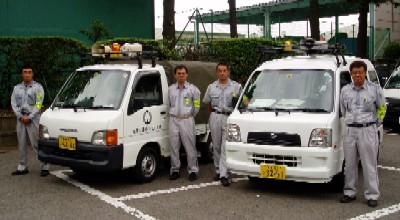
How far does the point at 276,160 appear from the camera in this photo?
6402mm

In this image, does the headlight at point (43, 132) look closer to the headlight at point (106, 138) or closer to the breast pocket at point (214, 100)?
the headlight at point (106, 138)

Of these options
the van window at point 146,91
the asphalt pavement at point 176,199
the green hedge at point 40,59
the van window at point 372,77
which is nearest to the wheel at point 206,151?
the asphalt pavement at point 176,199

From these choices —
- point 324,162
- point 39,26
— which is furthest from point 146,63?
point 39,26

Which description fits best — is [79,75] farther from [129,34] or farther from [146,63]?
[129,34]

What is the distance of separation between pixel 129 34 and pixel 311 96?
10.9 metres

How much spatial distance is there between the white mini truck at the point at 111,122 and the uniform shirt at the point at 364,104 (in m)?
2.95

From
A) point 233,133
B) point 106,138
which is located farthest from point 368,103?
point 106,138

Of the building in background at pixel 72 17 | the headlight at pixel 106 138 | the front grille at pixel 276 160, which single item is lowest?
the front grille at pixel 276 160

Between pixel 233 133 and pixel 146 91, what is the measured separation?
5.33ft

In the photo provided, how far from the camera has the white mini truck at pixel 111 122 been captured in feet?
22.4

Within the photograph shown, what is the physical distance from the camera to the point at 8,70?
1190 cm

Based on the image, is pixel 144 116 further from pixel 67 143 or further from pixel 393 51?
pixel 393 51

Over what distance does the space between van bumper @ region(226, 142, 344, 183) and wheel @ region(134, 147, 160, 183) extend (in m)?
1.60

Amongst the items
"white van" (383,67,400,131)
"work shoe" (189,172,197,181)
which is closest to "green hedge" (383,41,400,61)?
"white van" (383,67,400,131)
